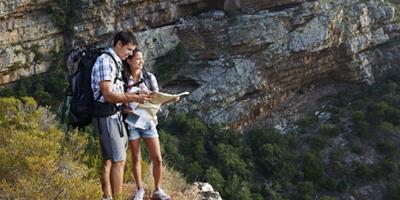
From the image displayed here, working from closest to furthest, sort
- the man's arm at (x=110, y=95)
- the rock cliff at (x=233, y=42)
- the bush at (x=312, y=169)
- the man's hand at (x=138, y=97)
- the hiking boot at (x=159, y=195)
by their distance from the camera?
1. the man's arm at (x=110, y=95)
2. the man's hand at (x=138, y=97)
3. the hiking boot at (x=159, y=195)
4. the bush at (x=312, y=169)
5. the rock cliff at (x=233, y=42)

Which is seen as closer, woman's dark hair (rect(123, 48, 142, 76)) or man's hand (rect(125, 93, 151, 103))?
man's hand (rect(125, 93, 151, 103))

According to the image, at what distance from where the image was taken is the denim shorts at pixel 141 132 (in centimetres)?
452

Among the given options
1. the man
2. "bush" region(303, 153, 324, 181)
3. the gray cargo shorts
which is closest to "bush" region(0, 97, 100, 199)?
the man

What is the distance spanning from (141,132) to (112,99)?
2.27 ft

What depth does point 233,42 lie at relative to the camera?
2341 cm

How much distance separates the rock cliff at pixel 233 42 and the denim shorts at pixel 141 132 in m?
17.7

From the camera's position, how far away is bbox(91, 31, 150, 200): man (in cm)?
398

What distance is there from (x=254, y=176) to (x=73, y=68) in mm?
17822

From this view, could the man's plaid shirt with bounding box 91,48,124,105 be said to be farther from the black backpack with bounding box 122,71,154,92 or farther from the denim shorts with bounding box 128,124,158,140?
the denim shorts with bounding box 128,124,158,140

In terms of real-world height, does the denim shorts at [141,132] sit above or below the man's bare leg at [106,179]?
above

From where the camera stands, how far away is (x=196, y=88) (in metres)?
23.6

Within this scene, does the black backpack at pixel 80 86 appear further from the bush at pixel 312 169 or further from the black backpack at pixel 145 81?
the bush at pixel 312 169

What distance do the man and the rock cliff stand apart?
1787 cm

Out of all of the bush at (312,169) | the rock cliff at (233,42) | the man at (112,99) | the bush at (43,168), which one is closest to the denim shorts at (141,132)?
the man at (112,99)
